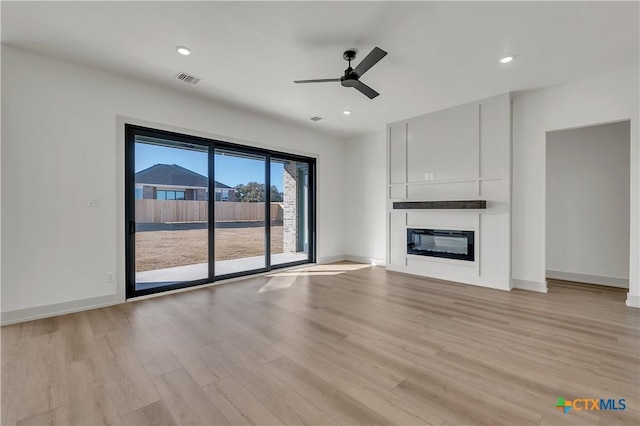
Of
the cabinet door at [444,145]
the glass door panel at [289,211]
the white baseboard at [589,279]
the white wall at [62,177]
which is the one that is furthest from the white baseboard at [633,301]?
the white wall at [62,177]

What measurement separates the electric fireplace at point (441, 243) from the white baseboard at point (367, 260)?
0.96 m

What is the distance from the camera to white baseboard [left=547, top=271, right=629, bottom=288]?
4.45 metres

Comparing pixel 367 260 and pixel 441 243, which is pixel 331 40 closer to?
pixel 441 243

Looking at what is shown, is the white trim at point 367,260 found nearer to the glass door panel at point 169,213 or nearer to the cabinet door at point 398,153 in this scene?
the cabinet door at point 398,153

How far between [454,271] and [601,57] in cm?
344

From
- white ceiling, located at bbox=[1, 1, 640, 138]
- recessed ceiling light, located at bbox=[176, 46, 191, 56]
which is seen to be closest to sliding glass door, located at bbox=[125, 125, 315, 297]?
white ceiling, located at bbox=[1, 1, 640, 138]

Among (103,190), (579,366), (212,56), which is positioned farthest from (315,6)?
(579,366)

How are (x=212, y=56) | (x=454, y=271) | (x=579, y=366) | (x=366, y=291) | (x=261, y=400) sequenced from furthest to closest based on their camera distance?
1. (x=454, y=271)
2. (x=366, y=291)
3. (x=212, y=56)
4. (x=579, y=366)
5. (x=261, y=400)

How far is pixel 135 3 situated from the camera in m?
2.40

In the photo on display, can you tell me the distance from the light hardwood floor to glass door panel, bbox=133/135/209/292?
726 millimetres

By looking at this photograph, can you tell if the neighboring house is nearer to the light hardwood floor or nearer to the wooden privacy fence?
the wooden privacy fence

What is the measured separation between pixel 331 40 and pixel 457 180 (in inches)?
128

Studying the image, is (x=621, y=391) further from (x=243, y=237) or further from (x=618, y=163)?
(x=243, y=237)

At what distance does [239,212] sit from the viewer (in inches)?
199
